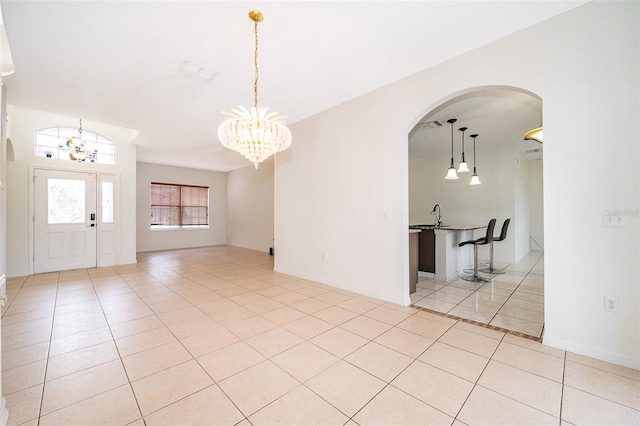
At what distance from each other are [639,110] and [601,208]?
2.56 feet

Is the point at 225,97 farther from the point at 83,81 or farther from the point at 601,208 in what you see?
the point at 601,208

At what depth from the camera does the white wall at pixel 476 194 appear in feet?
20.6

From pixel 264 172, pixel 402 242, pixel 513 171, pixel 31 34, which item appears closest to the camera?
pixel 31 34

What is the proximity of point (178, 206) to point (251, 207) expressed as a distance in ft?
8.22

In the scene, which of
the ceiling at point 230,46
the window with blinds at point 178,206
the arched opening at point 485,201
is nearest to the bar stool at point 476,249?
the arched opening at point 485,201

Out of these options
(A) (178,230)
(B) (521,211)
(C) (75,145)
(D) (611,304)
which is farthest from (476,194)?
(A) (178,230)

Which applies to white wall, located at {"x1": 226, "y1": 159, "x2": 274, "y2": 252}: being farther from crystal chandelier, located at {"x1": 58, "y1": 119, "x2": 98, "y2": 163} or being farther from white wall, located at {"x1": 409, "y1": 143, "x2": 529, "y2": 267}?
white wall, located at {"x1": 409, "y1": 143, "x2": 529, "y2": 267}

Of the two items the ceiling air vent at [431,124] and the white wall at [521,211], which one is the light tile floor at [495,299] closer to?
the white wall at [521,211]

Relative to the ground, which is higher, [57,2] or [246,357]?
[57,2]

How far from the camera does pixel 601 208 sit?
86.8 inches

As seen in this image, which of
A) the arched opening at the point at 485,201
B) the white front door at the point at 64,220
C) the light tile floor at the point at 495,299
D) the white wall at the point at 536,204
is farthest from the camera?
the white wall at the point at 536,204

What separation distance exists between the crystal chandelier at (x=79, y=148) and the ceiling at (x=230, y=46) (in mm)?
886

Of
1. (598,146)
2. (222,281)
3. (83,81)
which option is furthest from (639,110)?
(83,81)

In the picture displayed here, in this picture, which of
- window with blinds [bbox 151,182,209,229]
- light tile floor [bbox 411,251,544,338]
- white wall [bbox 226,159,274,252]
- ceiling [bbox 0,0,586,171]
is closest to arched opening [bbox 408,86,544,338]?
light tile floor [bbox 411,251,544,338]
